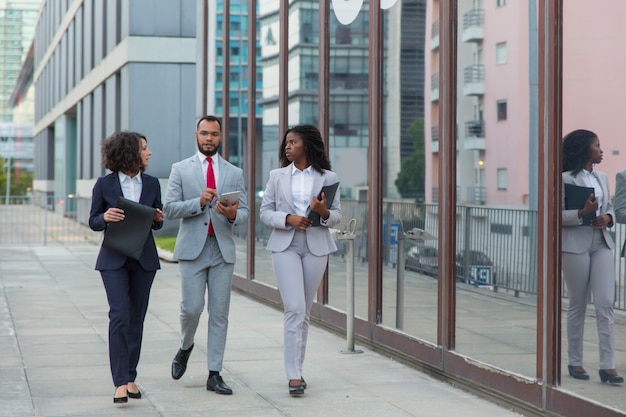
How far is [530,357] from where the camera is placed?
265 inches

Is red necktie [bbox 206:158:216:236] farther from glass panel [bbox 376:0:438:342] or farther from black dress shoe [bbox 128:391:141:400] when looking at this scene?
glass panel [bbox 376:0:438:342]

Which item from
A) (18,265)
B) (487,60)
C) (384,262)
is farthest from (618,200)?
(18,265)

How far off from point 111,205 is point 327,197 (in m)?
1.54

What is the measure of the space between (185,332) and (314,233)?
1213mm

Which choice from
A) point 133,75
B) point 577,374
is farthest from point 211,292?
point 133,75

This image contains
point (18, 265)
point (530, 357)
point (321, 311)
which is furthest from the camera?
point (18, 265)

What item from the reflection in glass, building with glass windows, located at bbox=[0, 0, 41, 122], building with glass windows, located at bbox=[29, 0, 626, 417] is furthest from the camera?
building with glass windows, located at bbox=[0, 0, 41, 122]

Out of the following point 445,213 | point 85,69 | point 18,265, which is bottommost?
point 18,265

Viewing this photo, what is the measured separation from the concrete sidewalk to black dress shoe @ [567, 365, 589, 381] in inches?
28.4

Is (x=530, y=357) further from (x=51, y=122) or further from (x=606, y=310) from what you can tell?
(x=51, y=122)

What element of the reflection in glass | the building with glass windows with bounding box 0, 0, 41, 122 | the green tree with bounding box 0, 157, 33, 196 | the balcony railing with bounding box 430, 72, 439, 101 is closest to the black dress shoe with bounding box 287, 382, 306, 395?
the balcony railing with bounding box 430, 72, 439, 101

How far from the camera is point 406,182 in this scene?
29.5ft

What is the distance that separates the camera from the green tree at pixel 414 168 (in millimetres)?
8656

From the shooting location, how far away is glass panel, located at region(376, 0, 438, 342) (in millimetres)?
8516
